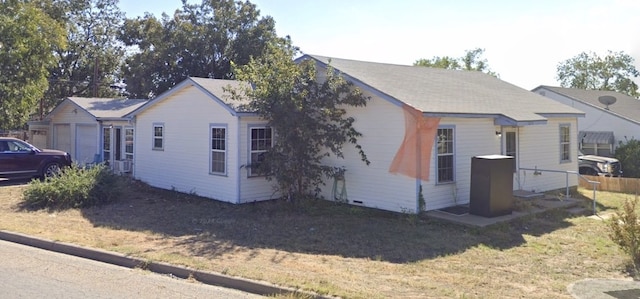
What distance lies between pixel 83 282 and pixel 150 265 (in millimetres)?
1139

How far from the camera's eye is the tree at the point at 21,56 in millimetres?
22297

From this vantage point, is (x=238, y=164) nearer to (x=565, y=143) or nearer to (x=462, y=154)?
(x=462, y=154)

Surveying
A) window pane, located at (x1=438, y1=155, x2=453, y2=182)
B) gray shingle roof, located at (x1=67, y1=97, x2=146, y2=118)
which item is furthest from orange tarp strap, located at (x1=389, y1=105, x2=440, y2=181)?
gray shingle roof, located at (x1=67, y1=97, x2=146, y2=118)

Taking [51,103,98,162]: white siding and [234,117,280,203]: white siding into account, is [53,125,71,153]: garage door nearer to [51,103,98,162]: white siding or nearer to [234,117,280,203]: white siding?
[51,103,98,162]: white siding

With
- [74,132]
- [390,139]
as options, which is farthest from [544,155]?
[74,132]

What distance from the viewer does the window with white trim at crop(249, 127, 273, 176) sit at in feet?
47.7

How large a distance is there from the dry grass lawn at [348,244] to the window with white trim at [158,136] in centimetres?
341

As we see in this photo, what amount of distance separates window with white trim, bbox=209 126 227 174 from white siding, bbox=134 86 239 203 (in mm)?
171

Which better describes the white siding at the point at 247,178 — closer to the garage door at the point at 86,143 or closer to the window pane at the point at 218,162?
the window pane at the point at 218,162

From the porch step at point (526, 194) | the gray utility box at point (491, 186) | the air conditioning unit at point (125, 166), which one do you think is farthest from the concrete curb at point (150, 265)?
the porch step at point (526, 194)

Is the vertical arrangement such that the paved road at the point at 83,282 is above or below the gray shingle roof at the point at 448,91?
below

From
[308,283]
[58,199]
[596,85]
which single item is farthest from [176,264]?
[596,85]

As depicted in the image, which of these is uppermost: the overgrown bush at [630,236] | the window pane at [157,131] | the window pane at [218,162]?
the window pane at [157,131]

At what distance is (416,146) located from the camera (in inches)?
493
